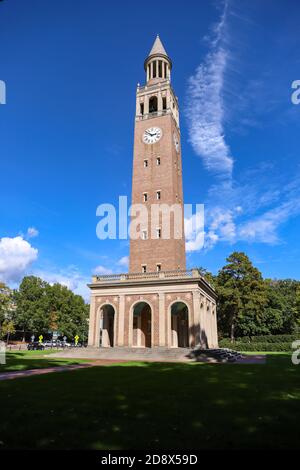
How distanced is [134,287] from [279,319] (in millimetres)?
36756

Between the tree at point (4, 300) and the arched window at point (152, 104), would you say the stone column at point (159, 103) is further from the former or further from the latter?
the tree at point (4, 300)

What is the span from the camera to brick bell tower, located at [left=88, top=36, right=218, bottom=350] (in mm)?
39125

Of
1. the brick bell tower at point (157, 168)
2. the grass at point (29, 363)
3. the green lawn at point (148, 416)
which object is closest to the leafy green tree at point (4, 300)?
the brick bell tower at point (157, 168)

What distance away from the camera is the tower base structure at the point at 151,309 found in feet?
126

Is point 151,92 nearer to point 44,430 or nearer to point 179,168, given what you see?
point 179,168

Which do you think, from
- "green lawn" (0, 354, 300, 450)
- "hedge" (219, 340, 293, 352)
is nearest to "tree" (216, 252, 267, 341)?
"hedge" (219, 340, 293, 352)

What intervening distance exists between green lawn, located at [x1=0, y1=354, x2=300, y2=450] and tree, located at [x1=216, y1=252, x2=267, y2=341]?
1879 inches

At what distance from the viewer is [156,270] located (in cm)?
4431

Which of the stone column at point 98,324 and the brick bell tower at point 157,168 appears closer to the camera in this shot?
the stone column at point 98,324

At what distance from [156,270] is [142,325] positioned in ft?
24.2

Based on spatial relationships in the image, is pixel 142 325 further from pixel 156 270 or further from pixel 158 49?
pixel 158 49

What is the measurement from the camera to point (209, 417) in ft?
28.3

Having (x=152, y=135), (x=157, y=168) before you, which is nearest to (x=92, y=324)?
(x=157, y=168)
